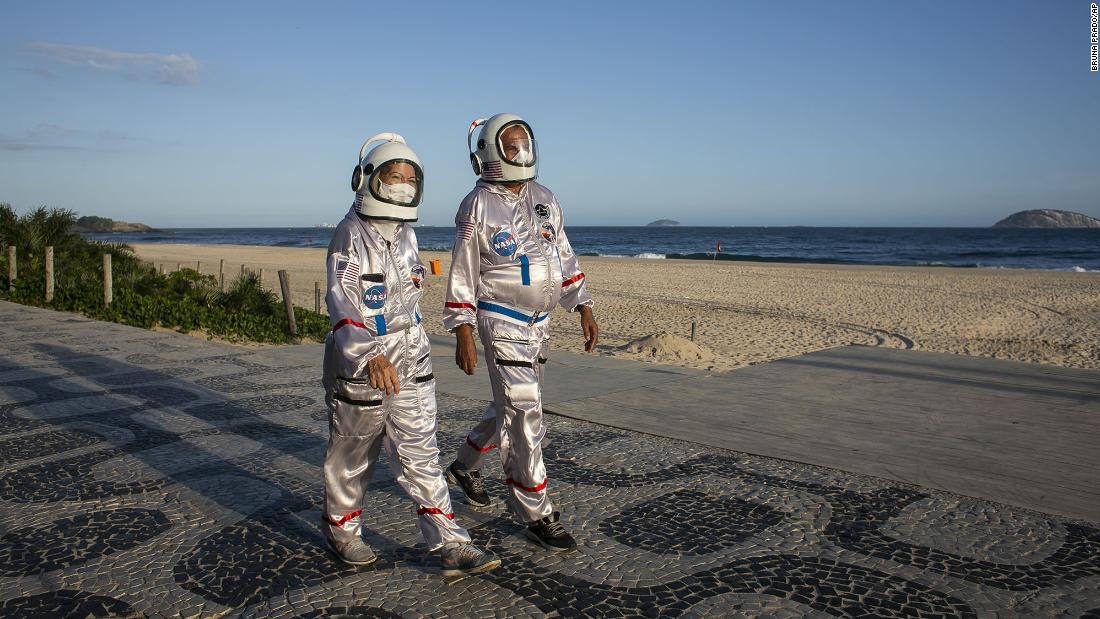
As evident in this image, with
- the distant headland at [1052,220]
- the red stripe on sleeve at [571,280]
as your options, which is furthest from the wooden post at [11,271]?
the distant headland at [1052,220]

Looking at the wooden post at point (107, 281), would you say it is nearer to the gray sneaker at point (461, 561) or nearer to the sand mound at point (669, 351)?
the sand mound at point (669, 351)

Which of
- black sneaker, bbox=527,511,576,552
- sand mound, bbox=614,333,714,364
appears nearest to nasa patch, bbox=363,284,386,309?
black sneaker, bbox=527,511,576,552

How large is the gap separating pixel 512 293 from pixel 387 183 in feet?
2.62

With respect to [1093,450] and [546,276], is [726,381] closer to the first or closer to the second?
[1093,450]

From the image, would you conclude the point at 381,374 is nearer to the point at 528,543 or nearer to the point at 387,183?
the point at 387,183

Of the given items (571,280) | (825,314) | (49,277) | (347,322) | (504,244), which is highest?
(504,244)

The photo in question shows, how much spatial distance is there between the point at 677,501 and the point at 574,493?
0.56 meters

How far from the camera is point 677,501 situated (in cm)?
443

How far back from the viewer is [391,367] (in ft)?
10.7

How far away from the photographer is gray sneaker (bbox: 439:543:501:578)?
11.1 ft

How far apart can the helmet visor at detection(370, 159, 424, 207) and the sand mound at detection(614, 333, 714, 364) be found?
6903 millimetres

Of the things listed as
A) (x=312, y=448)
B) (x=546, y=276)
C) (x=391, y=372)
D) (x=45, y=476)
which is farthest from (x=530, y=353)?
(x=45, y=476)

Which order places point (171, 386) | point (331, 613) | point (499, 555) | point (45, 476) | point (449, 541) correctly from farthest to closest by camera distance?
point (171, 386), point (45, 476), point (499, 555), point (449, 541), point (331, 613)

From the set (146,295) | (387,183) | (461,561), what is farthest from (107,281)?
(461,561)
